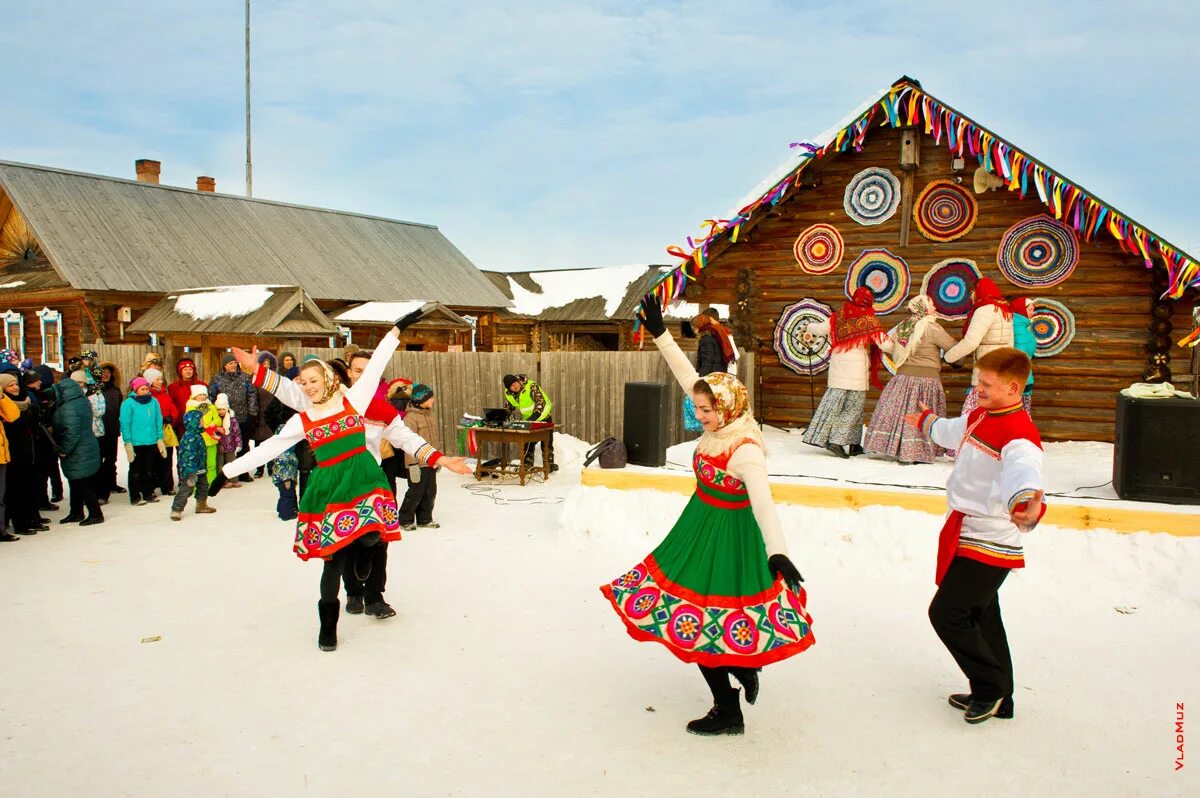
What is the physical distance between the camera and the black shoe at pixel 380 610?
5422 mm

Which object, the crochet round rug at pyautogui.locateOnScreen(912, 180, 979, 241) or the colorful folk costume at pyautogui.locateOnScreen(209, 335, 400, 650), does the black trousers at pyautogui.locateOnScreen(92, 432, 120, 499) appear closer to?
the colorful folk costume at pyautogui.locateOnScreen(209, 335, 400, 650)

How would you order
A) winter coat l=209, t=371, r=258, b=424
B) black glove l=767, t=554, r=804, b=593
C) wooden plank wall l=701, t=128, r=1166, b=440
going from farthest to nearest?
winter coat l=209, t=371, r=258, b=424
wooden plank wall l=701, t=128, r=1166, b=440
black glove l=767, t=554, r=804, b=593

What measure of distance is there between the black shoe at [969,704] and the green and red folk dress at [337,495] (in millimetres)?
3288

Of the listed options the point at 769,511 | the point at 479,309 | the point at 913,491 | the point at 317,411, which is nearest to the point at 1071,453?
the point at 913,491

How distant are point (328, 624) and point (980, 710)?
3611 mm

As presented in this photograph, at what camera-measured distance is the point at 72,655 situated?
4.83 m

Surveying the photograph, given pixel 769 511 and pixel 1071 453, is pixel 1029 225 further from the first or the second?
pixel 769 511

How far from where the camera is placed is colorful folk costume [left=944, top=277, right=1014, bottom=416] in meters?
8.01

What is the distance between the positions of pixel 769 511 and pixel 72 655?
423 cm

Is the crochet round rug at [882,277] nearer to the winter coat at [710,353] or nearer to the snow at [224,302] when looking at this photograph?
the winter coat at [710,353]

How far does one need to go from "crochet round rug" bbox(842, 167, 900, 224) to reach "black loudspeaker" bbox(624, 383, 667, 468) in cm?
432

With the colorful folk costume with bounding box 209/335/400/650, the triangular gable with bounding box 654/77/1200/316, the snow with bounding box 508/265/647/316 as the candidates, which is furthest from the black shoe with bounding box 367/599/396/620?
the snow with bounding box 508/265/647/316

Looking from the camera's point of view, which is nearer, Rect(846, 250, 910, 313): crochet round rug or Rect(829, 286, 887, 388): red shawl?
Rect(829, 286, 887, 388): red shawl

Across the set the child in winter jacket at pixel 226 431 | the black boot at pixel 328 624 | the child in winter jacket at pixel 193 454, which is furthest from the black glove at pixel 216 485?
the black boot at pixel 328 624
